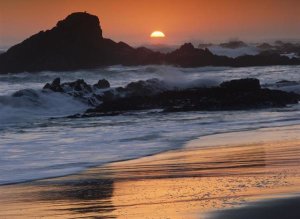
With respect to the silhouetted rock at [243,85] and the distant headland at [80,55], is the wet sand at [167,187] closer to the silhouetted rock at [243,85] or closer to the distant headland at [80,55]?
the silhouetted rock at [243,85]

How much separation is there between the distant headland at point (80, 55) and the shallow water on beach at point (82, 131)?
2950 cm

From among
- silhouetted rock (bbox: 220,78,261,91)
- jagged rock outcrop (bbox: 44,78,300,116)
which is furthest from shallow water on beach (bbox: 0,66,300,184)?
silhouetted rock (bbox: 220,78,261,91)

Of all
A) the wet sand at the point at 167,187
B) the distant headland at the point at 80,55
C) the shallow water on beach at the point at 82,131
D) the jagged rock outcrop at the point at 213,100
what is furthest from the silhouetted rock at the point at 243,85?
the distant headland at the point at 80,55

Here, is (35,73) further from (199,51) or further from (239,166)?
(239,166)

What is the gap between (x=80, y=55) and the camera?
2240 inches

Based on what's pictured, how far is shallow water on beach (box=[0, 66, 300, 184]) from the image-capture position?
1084 centimetres

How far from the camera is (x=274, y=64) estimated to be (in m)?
56.6

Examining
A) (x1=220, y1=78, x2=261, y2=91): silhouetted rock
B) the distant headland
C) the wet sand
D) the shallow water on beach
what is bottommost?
the shallow water on beach

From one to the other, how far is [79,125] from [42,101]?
7.36m

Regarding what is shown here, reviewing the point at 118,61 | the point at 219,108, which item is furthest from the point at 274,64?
the point at 219,108

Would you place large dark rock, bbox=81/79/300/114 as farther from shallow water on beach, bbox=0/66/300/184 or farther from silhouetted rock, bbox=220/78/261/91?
shallow water on beach, bbox=0/66/300/184

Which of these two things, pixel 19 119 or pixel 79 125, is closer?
pixel 79 125

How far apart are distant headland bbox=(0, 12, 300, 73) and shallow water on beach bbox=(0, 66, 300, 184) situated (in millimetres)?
29499

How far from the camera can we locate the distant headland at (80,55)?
54875 millimetres
